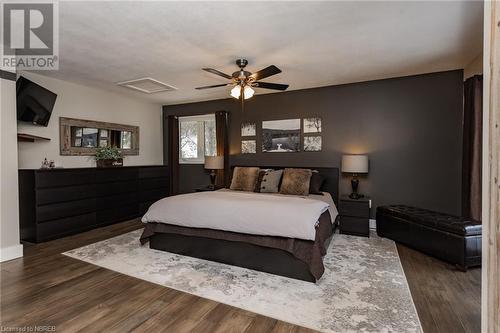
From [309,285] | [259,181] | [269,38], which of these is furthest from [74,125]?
[309,285]

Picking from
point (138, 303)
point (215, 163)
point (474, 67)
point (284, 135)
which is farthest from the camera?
point (215, 163)

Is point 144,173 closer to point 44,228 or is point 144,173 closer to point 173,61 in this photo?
point 44,228

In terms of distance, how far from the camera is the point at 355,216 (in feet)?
13.9

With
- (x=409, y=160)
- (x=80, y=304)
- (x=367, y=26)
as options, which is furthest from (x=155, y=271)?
(x=409, y=160)

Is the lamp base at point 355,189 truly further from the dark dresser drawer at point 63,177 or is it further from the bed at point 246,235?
the dark dresser drawer at point 63,177

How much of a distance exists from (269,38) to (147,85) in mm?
2850

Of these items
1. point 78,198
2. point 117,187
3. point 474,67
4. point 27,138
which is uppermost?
point 474,67

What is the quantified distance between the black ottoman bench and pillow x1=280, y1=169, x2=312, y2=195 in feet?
4.07

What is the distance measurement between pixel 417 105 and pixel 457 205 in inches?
66.7

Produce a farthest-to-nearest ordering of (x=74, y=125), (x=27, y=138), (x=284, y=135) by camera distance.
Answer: (x=284, y=135) → (x=74, y=125) → (x=27, y=138)

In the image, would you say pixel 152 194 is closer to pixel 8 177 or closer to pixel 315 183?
pixel 8 177

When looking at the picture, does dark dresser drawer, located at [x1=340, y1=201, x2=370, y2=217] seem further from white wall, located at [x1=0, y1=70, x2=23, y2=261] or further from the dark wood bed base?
white wall, located at [x1=0, y1=70, x2=23, y2=261]

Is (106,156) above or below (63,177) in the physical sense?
above

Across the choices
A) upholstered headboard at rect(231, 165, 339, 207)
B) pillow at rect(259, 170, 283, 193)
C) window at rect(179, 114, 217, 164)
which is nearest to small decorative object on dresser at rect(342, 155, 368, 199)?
upholstered headboard at rect(231, 165, 339, 207)
